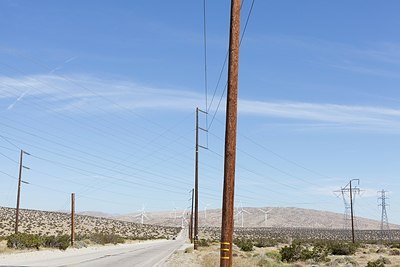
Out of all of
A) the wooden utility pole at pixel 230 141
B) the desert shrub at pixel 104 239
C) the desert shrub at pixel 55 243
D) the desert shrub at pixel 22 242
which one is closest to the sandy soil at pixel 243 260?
the desert shrub at pixel 55 243

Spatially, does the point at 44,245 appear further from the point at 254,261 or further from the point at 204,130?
the point at 254,261

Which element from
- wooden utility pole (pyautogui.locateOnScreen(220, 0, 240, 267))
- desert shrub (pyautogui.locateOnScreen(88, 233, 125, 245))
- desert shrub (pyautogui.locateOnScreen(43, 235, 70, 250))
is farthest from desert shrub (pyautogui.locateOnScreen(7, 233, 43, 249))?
wooden utility pole (pyautogui.locateOnScreen(220, 0, 240, 267))

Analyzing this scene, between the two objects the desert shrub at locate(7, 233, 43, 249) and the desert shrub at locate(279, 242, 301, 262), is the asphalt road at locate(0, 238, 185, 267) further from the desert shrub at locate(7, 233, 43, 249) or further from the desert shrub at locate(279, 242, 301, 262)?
the desert shrub at locate(279, 242, 301, 262)

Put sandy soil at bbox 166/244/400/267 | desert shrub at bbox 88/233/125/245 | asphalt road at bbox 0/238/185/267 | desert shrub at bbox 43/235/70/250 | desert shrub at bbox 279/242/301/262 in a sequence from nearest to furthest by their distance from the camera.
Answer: asphalt road at bbox 0/238/185/267 < sandy soil at bbox 166/244/400/267 < desert shrub at bbox 279/242/301/262 < desert shrub at bbox 43/235/70/250 < desert shrub at bbox 88/233/125/245

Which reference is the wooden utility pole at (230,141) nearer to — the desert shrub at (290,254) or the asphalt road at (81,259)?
the asphalt road at (81,259)

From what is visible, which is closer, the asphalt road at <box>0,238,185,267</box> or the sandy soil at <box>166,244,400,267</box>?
the asphalt road at <box>0,238,185,267</box>

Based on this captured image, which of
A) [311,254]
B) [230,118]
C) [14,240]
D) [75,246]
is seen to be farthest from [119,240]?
[230,118]

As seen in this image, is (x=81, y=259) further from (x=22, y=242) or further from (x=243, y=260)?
(x=243, y=260)

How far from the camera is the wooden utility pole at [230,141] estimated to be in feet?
45.7

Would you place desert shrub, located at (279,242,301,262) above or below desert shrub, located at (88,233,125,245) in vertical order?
above

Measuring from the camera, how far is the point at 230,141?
14.3 meters

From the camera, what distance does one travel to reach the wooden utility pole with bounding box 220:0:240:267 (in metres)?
13.9

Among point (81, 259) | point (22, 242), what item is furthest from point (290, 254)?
point (22, 242)

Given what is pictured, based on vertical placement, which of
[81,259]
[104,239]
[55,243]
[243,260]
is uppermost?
[243,260]
